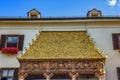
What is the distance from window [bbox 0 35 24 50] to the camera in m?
27.9

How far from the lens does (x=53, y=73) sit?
24.2 metres

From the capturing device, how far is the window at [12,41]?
27.9m

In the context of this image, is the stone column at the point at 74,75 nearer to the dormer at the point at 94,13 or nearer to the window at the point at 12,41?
the window at the point at 12,41

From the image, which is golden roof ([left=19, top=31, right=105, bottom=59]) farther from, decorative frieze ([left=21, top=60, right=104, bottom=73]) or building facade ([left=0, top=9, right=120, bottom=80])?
decorative frieze ([left=21, top=60, right=104, bottom=73])

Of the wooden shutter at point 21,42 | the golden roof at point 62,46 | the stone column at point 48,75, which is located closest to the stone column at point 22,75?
the golden roof at point 62,46

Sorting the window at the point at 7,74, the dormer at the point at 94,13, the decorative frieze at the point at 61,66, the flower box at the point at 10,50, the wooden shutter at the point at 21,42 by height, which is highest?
the dormer at the point at 94,13

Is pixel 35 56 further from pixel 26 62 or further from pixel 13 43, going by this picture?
pixel 13 43

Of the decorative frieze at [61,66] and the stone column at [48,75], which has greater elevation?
the decorative frieze at [61,66]

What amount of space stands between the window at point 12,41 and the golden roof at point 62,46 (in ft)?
5.30

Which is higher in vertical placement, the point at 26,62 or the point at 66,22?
the point at 66,22

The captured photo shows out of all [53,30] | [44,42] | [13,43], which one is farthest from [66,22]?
[13,43]

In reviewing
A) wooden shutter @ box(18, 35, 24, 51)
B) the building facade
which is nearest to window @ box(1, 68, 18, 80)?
the building facade

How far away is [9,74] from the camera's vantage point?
2625 centimetres

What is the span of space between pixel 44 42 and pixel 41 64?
3.09 meters
